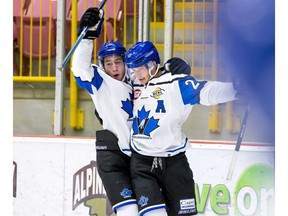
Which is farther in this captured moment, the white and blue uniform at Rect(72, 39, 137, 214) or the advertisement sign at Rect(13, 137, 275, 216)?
the advertisement sign at Rect(13, 137, 275, 216)

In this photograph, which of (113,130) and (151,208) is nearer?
(151,208)

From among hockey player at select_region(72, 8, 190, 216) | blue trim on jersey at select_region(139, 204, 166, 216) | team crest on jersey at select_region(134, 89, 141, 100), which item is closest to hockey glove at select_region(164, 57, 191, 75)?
hockey player at select_region(72, 8, 190, 216)

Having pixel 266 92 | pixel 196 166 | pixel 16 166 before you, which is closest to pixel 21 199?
pixel 16 166

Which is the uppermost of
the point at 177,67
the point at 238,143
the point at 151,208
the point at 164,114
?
the point at 177,67

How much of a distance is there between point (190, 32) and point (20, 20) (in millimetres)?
699

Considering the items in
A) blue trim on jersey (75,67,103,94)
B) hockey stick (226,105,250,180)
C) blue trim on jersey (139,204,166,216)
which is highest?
blue trim on jersey (75,67,103,94)

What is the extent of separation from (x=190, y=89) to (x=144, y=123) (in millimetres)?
166

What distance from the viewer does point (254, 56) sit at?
2389 mm

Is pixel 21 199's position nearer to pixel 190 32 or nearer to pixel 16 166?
pixel 16 166

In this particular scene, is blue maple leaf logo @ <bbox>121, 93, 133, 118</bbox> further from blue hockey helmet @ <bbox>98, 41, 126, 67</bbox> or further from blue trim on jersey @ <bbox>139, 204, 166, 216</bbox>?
blue trim on jersey @ <bbox>139, 204, 166, 216</bbox>

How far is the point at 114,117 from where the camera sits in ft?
8.33

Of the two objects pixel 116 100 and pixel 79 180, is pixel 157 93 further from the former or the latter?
pixel 79 180

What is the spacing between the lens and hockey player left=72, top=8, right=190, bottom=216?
2492 mm

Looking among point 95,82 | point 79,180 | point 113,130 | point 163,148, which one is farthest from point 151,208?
point 79,180
